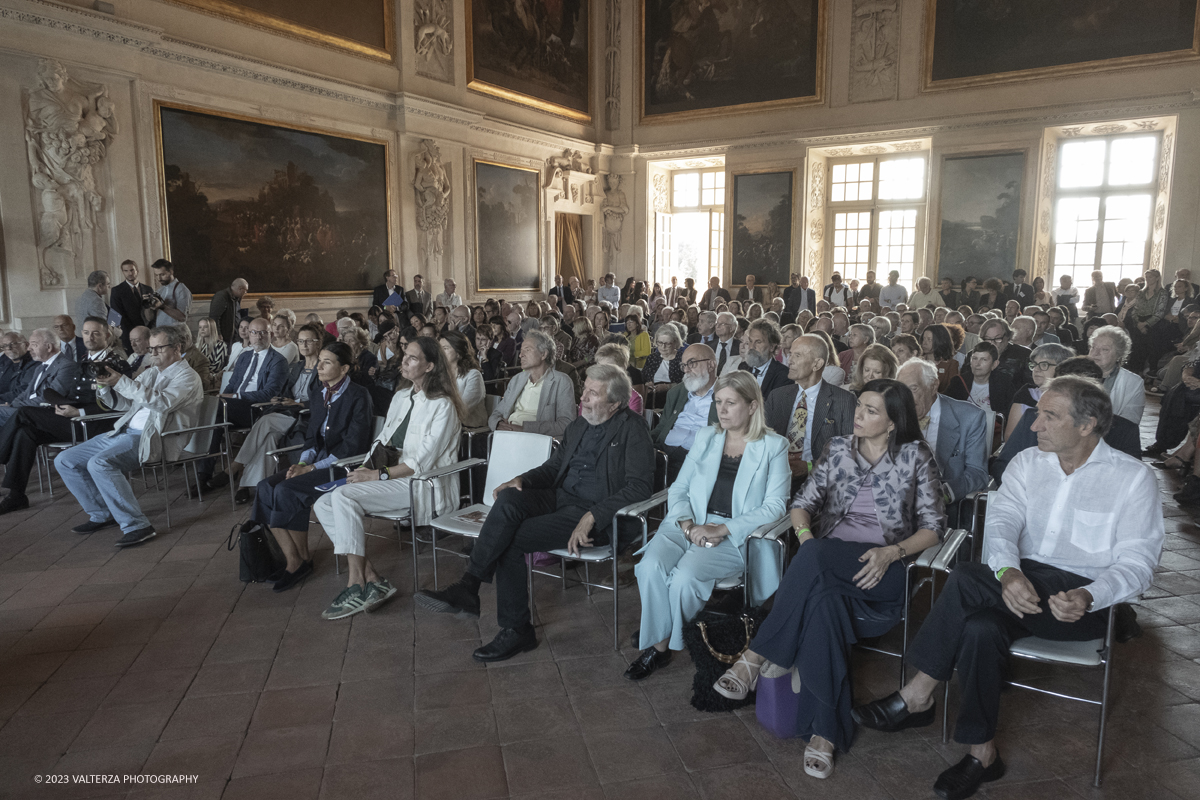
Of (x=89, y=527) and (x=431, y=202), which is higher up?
(x=431, y=202)

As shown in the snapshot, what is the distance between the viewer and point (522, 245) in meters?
16.2

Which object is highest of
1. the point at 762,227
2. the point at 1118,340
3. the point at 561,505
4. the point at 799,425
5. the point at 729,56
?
the point at 729,56

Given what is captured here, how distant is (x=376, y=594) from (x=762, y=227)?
15.0m

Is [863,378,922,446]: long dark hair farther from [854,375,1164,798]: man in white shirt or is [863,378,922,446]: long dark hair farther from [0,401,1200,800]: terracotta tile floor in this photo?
[0,401,1200,800]: terracotta tile floor

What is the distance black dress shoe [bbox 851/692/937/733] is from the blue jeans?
176 inches

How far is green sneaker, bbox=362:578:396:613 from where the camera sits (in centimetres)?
381

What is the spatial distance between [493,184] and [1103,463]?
46.0 feet

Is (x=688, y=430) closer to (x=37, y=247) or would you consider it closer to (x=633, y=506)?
(x=633, y=506)

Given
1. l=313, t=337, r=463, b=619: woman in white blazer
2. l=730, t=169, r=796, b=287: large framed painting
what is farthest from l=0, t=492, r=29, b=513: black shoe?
l=730, t=169, r=796, b=287: large framed painting

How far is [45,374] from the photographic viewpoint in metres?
5.92

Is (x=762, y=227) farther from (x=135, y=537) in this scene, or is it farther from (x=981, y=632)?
(x=981, y=632)

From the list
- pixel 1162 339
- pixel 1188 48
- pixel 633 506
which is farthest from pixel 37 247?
pixel 1188 48

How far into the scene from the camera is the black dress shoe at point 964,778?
242 centimetres

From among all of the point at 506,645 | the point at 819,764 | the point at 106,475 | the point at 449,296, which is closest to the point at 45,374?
the point at 106,475
